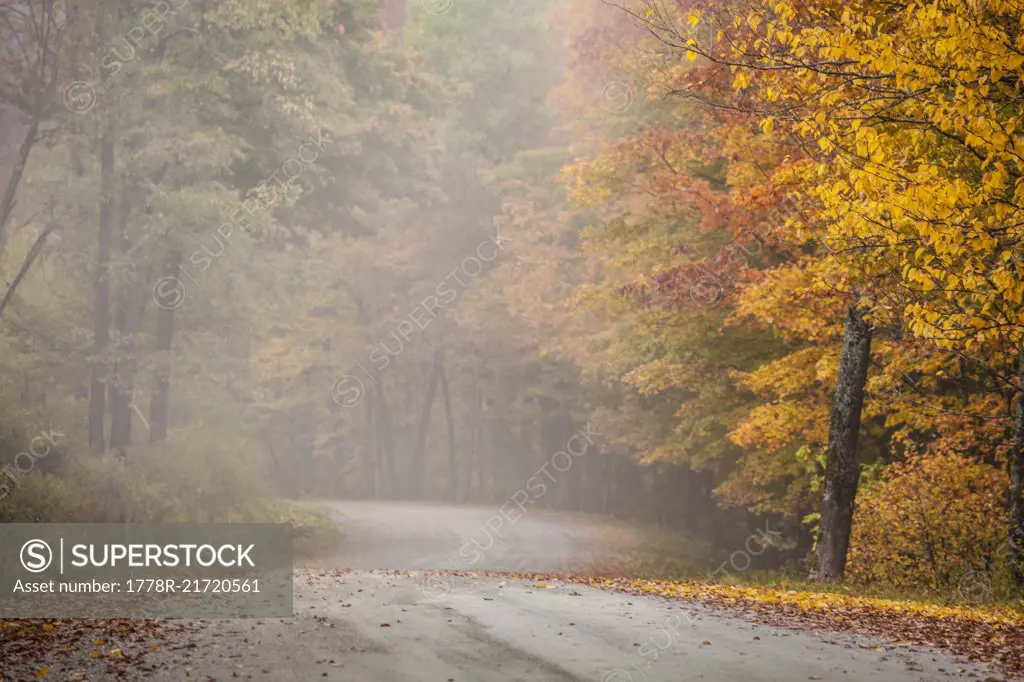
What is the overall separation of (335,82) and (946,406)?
556 inches

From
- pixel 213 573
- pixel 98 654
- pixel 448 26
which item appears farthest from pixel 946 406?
pixel 448 26

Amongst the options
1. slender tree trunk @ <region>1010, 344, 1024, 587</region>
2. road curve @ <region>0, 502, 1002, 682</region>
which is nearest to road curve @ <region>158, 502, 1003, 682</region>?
road curve @ <region>0, 502, 1002, 682</region>

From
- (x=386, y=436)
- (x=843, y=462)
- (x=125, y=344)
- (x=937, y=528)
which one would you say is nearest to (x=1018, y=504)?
(x=937, y=528)

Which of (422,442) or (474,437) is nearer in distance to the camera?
(474,437)

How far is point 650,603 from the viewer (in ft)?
44.8

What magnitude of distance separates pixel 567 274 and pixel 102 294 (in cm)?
1710

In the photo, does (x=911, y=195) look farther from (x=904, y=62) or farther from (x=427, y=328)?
(x=427, y=328)

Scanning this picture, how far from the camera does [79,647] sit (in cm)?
989

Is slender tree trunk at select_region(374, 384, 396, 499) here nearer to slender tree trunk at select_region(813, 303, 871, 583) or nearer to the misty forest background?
the misty forest background

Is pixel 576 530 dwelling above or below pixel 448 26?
below

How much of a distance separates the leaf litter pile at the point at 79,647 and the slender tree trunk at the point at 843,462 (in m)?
10.3

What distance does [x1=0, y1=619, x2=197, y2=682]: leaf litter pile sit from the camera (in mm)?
8812

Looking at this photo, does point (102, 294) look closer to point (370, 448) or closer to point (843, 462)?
point (843, 462)

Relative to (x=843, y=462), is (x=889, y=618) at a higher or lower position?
lower
